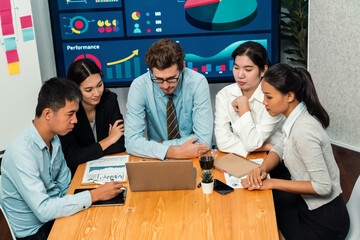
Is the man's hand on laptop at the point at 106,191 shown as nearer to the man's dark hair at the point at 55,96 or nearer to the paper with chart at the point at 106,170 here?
the paper with chart at the point at 106,170

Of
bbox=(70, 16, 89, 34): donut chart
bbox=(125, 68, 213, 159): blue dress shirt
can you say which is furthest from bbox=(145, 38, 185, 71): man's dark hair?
bbox=(70, 16, 89, 34): donut chart

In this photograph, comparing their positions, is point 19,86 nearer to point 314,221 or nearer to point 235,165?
point 235,165

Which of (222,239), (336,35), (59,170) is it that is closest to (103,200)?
(59,170)

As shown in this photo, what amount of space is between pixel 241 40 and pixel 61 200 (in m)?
2.60

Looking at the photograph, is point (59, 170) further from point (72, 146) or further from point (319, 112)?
point (319, 112)

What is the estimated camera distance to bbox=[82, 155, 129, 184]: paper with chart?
2105 mm

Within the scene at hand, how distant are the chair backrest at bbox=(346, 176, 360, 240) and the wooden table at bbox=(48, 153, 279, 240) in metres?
0.41

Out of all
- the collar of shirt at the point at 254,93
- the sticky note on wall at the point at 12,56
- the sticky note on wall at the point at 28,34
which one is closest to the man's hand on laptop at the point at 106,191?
the collar of shirt at the point at 254,93

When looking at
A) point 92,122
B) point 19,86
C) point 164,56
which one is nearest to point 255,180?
point 164,56

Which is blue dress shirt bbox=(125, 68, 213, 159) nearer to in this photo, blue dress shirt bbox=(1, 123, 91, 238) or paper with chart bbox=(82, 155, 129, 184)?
paper with chart bbox=(82, 155, 129, 184)

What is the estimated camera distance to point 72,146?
8.05 feet

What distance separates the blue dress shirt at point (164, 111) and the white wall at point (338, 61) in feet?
6.24

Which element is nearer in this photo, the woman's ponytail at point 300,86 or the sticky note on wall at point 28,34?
the woman's ponytail at point 300,86

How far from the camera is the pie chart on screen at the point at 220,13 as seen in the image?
12.5 ft
